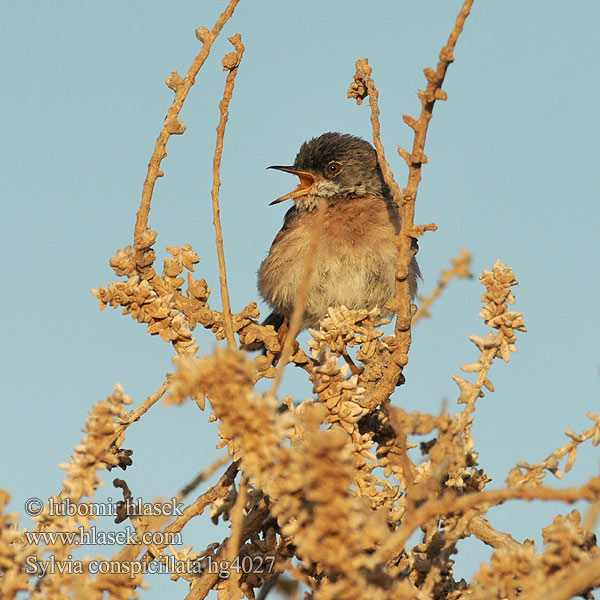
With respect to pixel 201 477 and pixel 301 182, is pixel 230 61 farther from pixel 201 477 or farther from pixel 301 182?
pixel 301 182

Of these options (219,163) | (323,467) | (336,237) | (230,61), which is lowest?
(323,467)

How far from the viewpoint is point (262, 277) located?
670 centimetres

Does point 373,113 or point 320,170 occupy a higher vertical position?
point 320,170

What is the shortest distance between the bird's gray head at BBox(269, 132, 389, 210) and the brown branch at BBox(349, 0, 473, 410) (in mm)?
3277

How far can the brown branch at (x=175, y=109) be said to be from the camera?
297 cm

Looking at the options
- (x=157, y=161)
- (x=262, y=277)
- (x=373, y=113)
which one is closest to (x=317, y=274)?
(x=262, y=277)

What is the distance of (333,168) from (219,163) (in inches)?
163

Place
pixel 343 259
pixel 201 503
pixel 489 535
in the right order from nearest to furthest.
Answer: pixel 489 535, pixel 201 503, pixel 343 259

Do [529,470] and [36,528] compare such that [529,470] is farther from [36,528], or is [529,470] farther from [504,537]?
[36,528]

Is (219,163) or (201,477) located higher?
(219,163)

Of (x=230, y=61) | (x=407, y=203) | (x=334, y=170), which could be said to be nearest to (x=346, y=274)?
(x=334, y=170)

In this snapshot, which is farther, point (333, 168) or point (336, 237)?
point (333, 168)

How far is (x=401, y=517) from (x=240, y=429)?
1193mm

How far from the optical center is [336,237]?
6.07 m
